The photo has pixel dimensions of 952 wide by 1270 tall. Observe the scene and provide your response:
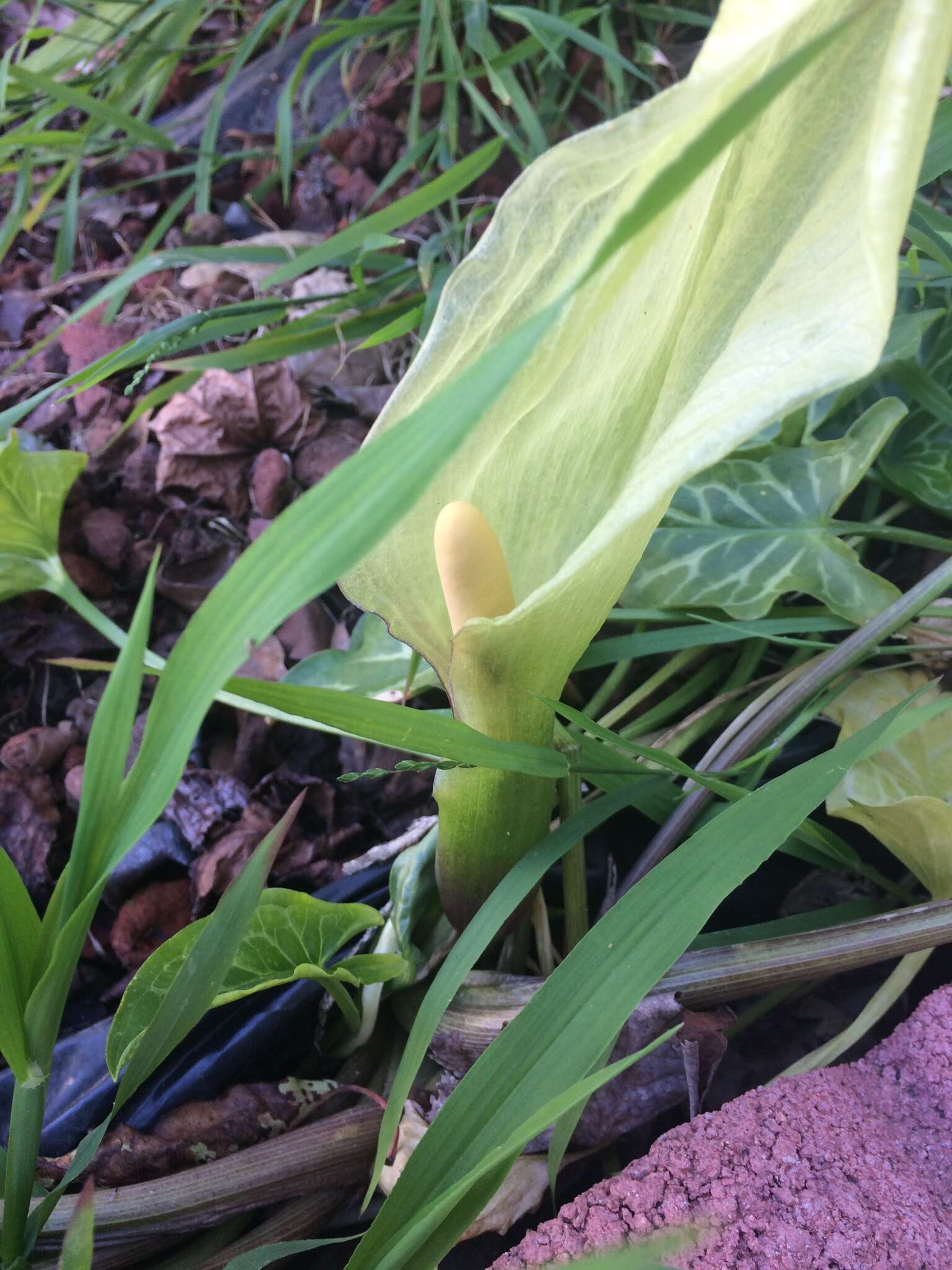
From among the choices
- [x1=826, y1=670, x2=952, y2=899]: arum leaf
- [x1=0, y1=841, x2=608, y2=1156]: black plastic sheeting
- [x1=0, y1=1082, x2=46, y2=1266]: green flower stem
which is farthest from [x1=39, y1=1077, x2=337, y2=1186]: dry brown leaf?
[x1=826, y1=670, x2=952, y2=899]: arum leaf

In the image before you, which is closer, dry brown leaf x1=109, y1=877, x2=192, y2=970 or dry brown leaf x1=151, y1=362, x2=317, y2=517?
dry brown leaf x1=109, y1=877, x2=192, y2=970

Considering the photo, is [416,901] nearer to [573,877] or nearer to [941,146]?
[573,877]

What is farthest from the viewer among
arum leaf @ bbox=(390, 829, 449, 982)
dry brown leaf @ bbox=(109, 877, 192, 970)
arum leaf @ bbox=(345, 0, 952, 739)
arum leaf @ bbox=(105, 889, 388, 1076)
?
dry brown leaf @ bbox=(109, 877, 192, 970)

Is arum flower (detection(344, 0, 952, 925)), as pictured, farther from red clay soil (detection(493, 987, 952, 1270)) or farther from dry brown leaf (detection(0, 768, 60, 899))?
dry brown leaf (detection(0, 768, 60, 899))

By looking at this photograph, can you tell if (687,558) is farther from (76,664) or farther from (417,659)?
(76,664)

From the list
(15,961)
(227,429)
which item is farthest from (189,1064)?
(227,429)

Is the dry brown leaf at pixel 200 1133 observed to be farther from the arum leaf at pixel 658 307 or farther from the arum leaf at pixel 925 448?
the arum leaf at pixel 925 448
